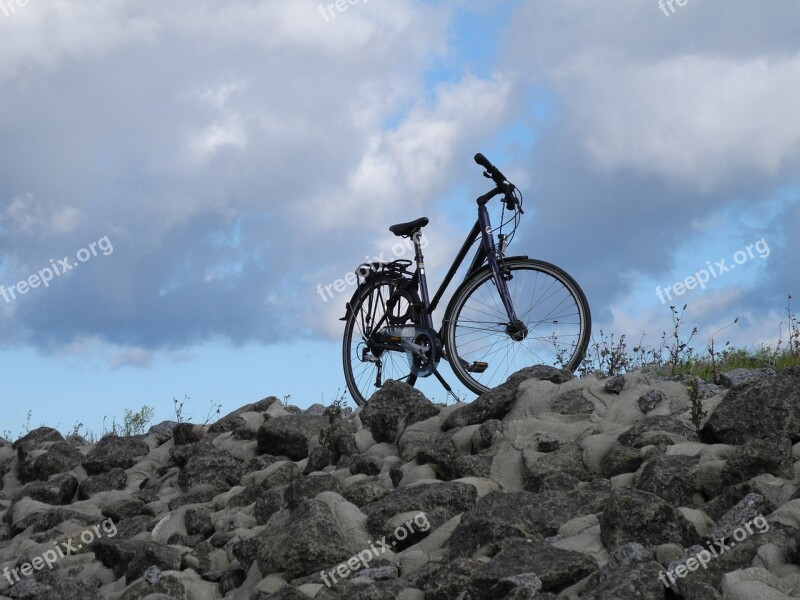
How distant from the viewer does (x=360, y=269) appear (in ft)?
28.6

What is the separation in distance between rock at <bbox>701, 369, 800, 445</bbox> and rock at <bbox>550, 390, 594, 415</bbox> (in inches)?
35.8

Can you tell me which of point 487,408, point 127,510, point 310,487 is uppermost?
point 127,510

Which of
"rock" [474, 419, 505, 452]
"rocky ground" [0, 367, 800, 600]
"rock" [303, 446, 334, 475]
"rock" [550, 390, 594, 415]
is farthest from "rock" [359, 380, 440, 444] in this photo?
"rock" [550, 390, 594, 415]

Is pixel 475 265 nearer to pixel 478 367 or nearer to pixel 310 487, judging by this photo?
pixel 478 367

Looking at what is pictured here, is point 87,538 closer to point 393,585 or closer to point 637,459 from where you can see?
point 393,585

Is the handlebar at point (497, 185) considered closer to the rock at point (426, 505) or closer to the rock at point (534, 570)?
the rock at point (426, 505)

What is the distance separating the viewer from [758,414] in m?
4.93

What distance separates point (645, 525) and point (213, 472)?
3533 mm

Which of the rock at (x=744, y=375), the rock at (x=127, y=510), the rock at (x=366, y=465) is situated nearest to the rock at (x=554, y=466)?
the rock at (x=366, y=465)

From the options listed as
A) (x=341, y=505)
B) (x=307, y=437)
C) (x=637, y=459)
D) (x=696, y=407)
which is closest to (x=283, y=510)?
(x=341, y=505)

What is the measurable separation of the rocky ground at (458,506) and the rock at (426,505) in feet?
0.04

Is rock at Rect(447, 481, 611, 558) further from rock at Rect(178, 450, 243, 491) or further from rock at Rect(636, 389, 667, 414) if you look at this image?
rock at Rect(178, 450, 243, 491)

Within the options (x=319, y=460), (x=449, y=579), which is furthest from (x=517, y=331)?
(x=449, y=579)

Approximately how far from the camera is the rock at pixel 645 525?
4020mm
